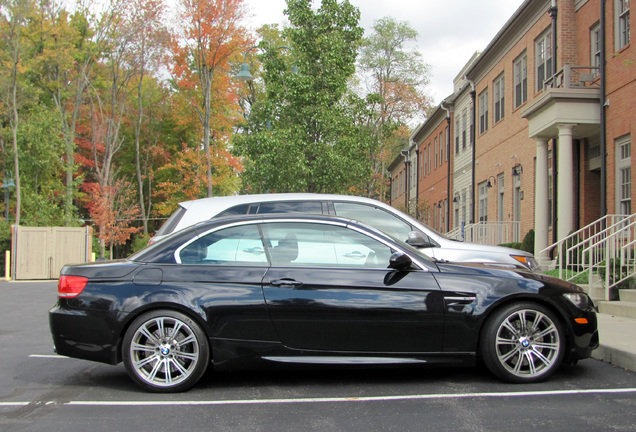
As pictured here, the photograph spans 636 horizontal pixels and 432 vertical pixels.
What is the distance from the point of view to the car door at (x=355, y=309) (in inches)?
214

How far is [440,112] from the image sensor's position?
34094 millimetres

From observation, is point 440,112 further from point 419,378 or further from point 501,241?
point 419,378

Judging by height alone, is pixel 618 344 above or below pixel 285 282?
below

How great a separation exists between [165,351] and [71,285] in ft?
3.37

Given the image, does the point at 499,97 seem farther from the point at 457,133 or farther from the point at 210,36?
the point at 210,36

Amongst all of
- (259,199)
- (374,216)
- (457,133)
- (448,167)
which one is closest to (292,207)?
(259,199)

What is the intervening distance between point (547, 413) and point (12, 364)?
17.6 ft

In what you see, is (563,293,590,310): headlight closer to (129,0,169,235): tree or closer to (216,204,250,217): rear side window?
(216,204,250,217): rear side window

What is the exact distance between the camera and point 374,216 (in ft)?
26.5

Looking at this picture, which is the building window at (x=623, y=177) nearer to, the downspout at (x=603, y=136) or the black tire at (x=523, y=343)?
the downspout at (x=603, y=136)

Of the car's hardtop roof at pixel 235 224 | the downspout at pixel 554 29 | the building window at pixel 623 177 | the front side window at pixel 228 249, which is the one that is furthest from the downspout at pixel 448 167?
the front side window at pixel 228 249

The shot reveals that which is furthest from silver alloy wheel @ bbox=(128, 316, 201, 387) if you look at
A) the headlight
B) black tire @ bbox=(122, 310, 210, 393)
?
the headlight

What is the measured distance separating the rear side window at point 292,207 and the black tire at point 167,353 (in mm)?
2657

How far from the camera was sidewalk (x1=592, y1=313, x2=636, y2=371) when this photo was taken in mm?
6375
